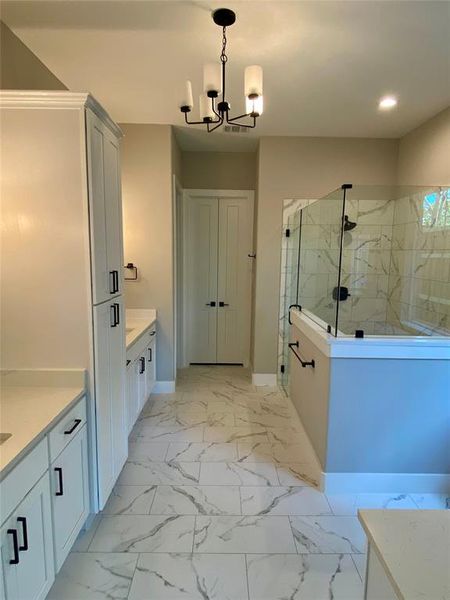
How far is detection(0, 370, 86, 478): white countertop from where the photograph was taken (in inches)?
50.1

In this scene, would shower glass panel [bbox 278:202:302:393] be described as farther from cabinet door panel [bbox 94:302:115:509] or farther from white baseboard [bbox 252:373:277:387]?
cabinet door panel [bbox 94:302:115:509]

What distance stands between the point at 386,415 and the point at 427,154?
258cm

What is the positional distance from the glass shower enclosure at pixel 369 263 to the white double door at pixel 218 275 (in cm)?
90

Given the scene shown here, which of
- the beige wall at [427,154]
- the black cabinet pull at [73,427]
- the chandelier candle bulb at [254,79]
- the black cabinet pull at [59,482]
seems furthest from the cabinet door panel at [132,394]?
the beige wall at [427,154]

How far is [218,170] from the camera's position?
4617mm

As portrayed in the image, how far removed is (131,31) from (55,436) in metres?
2.28

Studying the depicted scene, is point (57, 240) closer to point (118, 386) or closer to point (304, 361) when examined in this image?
point (118, 386)

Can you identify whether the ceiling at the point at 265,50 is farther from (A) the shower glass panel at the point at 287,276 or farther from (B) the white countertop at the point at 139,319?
(B) the white countertop at the point at 139,319

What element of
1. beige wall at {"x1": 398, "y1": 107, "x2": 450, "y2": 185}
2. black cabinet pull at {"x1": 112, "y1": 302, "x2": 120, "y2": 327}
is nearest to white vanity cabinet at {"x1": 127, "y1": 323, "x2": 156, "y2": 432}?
black cabinet pull at {"x1": 112, "y1": 302, "x2": 120, "y2": 327}

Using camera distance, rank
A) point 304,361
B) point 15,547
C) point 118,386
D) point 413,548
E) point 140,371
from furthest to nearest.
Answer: point 140,371 < point 304,361 < point 118,386 < point 15,547 < point 413,548

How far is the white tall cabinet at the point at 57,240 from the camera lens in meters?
1.63

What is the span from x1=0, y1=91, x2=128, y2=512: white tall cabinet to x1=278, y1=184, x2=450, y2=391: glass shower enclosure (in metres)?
1.55

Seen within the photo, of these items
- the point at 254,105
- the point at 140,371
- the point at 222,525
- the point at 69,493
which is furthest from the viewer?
the point at 140,371

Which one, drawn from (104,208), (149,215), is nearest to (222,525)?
(104,208)
